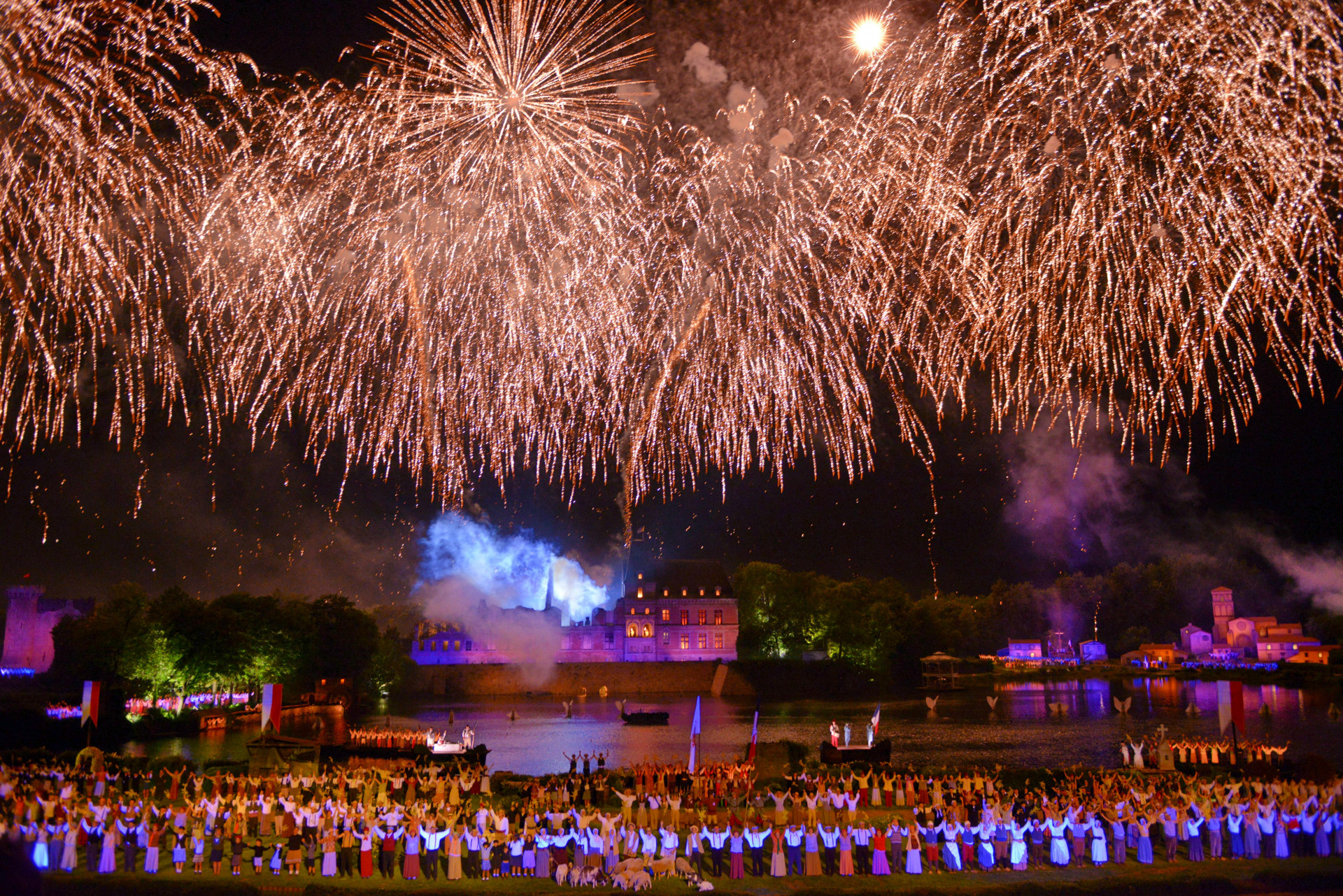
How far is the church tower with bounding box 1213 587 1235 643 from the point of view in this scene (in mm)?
107250

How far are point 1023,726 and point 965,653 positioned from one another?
76964 millimetres

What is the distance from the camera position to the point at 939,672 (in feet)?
272

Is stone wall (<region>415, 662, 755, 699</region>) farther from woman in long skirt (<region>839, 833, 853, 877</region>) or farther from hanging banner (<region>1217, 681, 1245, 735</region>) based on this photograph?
woman in long skirt (<region>839, 833, 853, 877</region>)

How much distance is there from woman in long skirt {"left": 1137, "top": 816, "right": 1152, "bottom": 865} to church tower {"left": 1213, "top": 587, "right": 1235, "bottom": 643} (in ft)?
356

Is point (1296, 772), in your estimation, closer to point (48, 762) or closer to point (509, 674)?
point (48, 762)

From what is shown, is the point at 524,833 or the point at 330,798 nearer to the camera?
the point at 524,833

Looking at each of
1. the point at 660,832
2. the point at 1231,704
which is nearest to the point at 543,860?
the point at 660,832

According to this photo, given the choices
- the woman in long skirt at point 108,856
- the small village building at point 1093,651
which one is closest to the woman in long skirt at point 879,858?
the woman in long skirt at point 108,856

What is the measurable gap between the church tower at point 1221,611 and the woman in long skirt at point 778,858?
112m

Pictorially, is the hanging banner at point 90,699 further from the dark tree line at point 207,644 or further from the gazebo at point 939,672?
the gazebo at point 939,672

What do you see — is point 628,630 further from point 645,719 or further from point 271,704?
point 271,704

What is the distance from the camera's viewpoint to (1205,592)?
11169 cm

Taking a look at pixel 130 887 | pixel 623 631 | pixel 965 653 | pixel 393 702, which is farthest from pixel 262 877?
pixel 965 653

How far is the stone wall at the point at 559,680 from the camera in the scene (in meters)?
73.2
